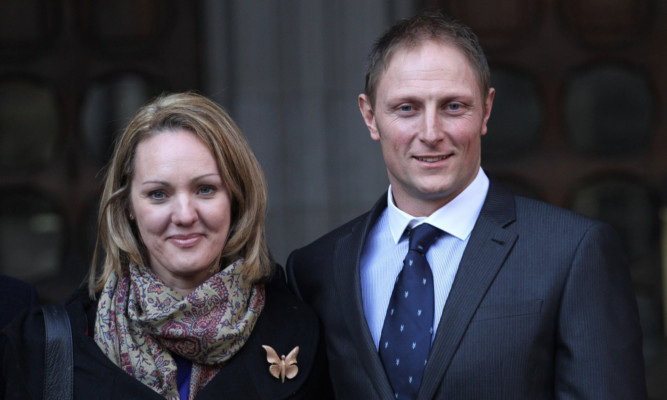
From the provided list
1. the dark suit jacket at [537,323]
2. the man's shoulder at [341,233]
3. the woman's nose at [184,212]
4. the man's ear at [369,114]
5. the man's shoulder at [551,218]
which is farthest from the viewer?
the man's shoulder at [341,233]

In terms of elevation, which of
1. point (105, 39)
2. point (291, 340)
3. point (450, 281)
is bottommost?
point (291, 340)

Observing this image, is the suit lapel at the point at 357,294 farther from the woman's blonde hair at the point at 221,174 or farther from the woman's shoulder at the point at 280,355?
the woman's blonde hair at the point at 221,174

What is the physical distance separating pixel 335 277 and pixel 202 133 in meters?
0.66

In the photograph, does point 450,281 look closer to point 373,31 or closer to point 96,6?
point 373,31

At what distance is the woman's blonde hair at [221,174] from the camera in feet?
9.36

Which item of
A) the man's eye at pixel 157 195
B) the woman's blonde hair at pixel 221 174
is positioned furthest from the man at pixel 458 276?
the man's eye at pixel 157 195

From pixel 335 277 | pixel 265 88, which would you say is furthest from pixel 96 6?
pixel 335 277

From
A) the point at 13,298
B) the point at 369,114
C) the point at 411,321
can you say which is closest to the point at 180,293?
the point at 13,298

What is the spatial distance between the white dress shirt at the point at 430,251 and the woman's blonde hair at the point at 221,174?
40cm

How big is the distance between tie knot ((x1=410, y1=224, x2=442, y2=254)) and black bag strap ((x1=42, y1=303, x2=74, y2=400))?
1.09 meters

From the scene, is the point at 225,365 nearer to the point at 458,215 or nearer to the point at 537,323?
the point at 458,215

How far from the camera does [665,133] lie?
527 cm

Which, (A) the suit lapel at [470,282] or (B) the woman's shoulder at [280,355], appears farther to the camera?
(B) the woman's shoulder at [280,355]

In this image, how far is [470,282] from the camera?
263 centimetres
